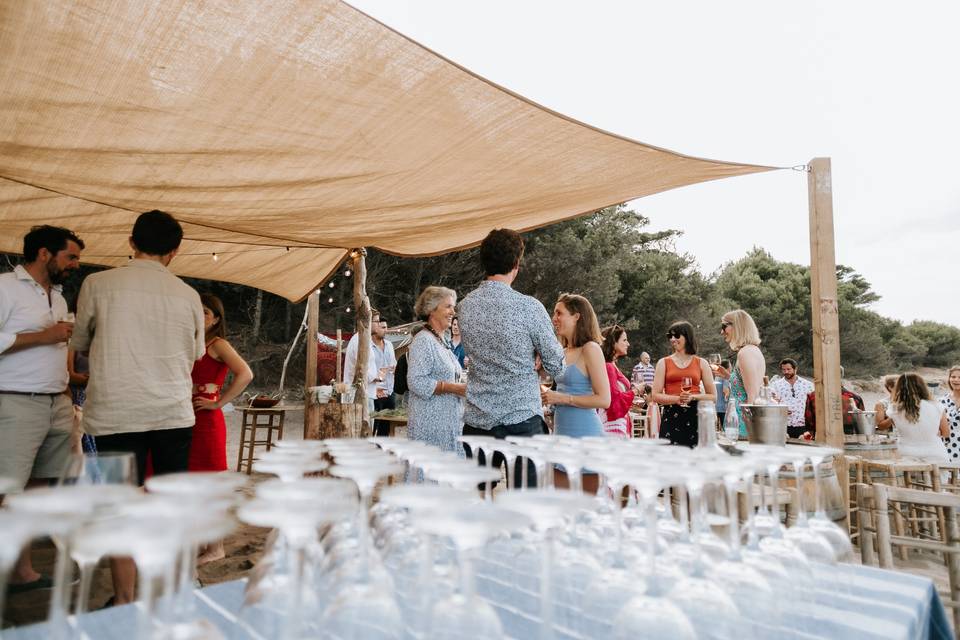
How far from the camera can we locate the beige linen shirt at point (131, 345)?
7.29 ft

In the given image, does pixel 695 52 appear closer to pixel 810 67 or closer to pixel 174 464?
pixel 810 67

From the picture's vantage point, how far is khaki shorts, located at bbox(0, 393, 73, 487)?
2566 millimetres

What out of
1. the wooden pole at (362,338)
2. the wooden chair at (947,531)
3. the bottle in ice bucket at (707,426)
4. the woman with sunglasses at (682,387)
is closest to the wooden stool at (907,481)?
the woman with sunglasses at (682,387)

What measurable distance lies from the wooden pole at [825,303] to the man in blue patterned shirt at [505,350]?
171 cm

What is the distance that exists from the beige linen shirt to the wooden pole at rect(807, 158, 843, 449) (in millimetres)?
3172

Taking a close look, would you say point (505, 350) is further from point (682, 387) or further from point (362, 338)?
point (362, 338)

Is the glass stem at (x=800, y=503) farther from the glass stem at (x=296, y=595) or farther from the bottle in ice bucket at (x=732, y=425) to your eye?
the bottle in ice bucket at (x=732, y=425)

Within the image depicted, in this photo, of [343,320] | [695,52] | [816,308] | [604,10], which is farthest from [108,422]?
[343,320]

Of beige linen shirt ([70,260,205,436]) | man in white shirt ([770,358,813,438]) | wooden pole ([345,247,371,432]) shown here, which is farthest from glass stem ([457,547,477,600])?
man in white shirt ([770,358,813,438])

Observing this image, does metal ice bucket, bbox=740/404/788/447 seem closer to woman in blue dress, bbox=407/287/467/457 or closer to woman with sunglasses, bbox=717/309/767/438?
woman with sunglasses, bbox=717/309/767/438

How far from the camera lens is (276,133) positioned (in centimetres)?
265

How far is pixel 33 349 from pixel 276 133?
1445 millimetres

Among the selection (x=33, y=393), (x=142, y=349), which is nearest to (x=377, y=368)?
(x=33, y=393)

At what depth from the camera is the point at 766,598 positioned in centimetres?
88
